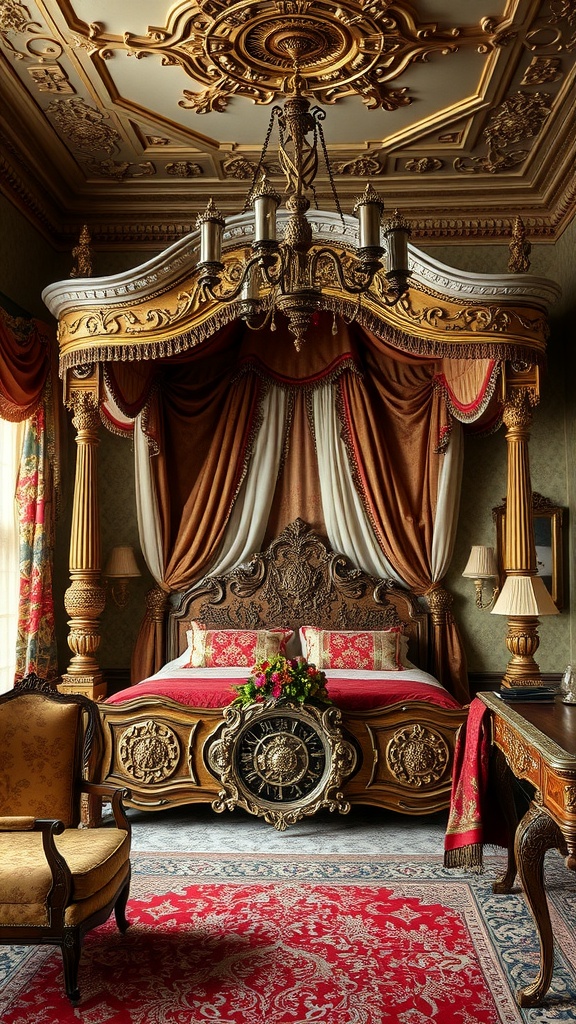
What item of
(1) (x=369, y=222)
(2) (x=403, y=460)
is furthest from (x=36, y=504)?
(1) (x=369, y=222)

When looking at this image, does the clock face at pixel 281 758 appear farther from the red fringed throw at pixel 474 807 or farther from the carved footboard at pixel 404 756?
the red fringed throw at pixel 474 807

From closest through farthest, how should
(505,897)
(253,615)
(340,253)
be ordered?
(505,897) → (340,253) → (253,615)

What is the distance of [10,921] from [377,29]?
4087 mm

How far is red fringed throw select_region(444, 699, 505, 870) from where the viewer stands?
3.92 meters

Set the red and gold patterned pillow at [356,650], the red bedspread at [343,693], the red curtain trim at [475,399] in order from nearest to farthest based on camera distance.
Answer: the red bedspread at [343,693], the red curtain trim at [475,399], the red and gold patterned pillow at [356,650]

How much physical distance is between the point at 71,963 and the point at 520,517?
3.15 metres

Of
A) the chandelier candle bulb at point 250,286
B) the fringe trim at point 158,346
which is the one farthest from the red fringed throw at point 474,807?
the fringe trim at point 158,346

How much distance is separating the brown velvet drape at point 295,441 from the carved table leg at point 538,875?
9.53 ft

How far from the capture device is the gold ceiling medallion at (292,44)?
4.09 m

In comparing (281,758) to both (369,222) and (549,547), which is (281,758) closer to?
(549,547)

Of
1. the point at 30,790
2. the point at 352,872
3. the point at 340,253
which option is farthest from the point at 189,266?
the point at 352,872

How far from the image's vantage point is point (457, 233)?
630 cm

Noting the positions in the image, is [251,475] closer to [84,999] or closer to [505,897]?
[505,897]

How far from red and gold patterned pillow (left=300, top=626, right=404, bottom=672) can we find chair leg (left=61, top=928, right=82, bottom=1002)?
2.91 metres
